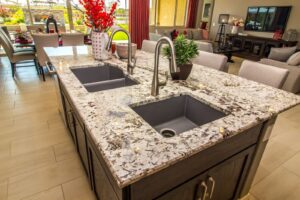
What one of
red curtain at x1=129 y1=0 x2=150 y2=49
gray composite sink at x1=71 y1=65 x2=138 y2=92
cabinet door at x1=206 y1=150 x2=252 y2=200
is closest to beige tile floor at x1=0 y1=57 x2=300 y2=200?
cabinet door at x1=206 y1=150 x2=252 y2=200

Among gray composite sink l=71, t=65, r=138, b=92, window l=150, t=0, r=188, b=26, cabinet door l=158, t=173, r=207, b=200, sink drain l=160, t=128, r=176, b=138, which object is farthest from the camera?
window l=150, t=0, r=188, b=26

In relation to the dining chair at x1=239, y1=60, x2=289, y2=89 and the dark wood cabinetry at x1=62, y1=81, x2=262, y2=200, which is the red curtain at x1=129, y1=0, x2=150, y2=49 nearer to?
the dining chair at x1=239, y1=60, x2=289, y2=89

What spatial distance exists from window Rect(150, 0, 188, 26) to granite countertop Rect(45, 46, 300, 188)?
5.87 m

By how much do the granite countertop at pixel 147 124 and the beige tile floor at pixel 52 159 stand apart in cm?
89

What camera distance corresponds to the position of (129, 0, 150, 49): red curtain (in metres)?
5.82

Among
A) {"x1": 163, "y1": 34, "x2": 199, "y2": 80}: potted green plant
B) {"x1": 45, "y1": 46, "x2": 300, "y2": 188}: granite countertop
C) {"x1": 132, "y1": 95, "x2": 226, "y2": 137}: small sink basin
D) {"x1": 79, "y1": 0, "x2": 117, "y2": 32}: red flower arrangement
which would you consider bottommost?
{"x1": 132, "y1": 95, "x2": 226, "y2": 137}: small sink basin

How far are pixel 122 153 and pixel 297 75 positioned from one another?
371 centimetres

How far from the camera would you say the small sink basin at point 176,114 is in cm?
114

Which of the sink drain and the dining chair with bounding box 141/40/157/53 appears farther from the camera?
the dining chair with bounding box 141/40/157/53

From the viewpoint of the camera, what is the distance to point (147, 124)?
2.87ft

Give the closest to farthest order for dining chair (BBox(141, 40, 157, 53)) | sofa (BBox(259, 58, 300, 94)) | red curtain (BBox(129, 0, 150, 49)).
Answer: dining chair (BBox(141, 40, 157, 53)), sofa (BBox(259, 58, 300, 94)), red curtain (BBox(129, 0, 150, 49))

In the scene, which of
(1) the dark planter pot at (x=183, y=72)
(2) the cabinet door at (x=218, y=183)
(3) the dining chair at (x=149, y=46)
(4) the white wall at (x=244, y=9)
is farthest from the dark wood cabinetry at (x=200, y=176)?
(4) the white wall at (x=244, y=9)

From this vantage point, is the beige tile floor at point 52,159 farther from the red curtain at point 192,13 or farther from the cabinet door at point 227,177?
the red curtain at point 192,13

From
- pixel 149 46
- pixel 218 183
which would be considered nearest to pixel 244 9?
pixel 149 46
